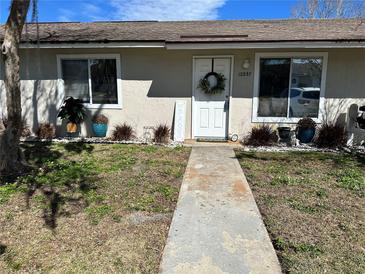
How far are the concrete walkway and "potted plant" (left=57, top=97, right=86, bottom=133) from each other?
437cm

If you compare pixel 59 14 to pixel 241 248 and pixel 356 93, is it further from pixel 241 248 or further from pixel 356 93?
pixel 241 248

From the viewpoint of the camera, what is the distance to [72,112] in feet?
27.9

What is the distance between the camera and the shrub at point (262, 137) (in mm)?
8289

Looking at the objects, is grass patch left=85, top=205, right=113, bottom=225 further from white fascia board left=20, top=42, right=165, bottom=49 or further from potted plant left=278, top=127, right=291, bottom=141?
potted plant left=278, top=127, right=291, bottom=141

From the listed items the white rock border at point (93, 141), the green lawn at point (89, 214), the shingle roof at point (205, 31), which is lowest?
the green lawn at point (89, 214)

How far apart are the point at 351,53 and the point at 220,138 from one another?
4141 mm

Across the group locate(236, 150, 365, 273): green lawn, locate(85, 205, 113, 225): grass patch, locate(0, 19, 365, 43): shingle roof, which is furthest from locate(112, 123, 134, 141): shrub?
locate(85, 205, 113, 225): grass patch

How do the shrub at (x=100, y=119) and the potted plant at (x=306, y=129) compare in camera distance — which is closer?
the potted plant at (x=306, y=129)

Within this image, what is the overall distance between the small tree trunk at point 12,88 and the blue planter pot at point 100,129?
3.19 m

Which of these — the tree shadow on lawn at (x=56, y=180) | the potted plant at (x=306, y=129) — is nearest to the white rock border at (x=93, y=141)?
the tree shadow on lawn at (x=56, y=180)

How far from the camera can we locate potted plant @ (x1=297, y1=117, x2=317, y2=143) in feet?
26.7

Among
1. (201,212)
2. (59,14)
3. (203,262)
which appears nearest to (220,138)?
(201,212)

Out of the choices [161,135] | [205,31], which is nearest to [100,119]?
[161,135]

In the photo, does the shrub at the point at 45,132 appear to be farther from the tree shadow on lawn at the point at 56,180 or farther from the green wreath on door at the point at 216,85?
the green wreath on door at the point at 216,85
